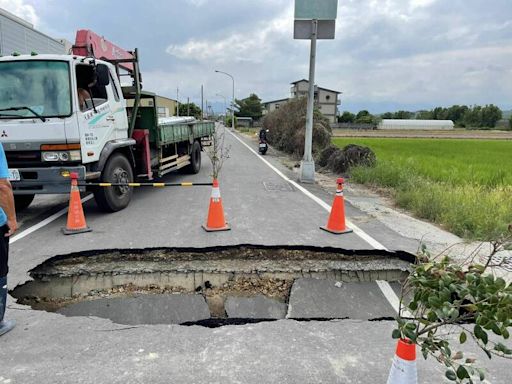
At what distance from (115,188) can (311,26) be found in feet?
22.7

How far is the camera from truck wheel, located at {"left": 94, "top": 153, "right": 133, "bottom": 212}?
6414 millimetres

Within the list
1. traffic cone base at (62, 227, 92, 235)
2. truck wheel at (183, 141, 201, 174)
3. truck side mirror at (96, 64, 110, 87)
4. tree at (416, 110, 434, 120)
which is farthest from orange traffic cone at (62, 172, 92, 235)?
tree at (416, 110, 434, 120)

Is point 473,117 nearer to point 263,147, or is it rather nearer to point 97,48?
point 263,147

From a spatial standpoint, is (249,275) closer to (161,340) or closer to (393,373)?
(161,340)

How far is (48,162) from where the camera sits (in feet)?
18.7

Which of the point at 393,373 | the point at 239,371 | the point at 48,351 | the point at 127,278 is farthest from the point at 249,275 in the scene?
the point at 393,373

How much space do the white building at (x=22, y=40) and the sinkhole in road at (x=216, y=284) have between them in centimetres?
653

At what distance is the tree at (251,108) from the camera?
316 ft

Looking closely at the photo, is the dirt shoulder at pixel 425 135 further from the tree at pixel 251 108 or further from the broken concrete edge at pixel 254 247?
the broken concrete edge at pixel 254 247

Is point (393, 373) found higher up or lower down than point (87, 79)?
lower down

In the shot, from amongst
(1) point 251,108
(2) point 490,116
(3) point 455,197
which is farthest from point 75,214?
(2) point 490,116

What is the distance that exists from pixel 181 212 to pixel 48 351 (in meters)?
4.15

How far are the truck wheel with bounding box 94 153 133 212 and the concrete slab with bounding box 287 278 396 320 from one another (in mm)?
3923

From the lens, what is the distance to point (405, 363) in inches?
75.0
